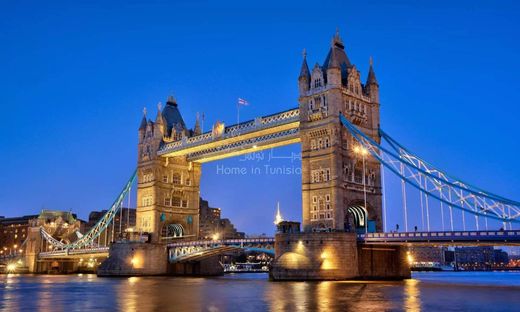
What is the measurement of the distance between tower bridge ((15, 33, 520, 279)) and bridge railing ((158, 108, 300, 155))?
0.45ft

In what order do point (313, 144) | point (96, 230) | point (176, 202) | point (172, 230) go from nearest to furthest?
point (313, 144) → point (176, 202) → point (172, 230) → point (96, 230)

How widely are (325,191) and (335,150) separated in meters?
4.50

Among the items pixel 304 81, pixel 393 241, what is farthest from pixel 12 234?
pixel 393 241

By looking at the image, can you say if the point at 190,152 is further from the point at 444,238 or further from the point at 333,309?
the point at 333,309

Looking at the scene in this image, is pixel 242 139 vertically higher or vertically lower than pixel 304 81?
lower

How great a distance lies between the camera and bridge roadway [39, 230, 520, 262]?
1831 inches

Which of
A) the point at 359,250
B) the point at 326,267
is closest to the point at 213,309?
the point at 326,267

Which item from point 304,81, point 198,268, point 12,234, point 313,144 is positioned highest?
point 304,81

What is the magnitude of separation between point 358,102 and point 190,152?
2877cm

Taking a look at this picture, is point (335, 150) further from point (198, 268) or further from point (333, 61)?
point (198, 268)

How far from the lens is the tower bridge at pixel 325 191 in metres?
53.2

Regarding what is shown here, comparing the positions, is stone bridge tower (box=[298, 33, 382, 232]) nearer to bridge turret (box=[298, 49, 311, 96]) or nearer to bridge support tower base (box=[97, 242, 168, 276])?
bridge turret (box=[298, 49, 311, 96])

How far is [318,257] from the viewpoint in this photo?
5372 centimetres

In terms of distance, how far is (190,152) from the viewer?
81.8 meters
